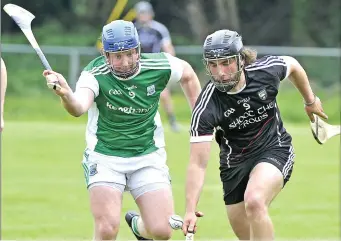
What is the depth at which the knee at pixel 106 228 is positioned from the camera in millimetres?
7735

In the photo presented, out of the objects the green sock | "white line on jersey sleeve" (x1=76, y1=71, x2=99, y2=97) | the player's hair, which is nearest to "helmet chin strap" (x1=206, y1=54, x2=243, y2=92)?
the player's hair

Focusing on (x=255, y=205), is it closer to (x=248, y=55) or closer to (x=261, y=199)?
(x=261, y=199)

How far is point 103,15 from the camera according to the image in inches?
1238

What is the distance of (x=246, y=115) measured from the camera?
25.5 feet

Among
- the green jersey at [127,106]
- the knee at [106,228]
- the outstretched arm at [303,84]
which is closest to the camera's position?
the knee at [106,228]

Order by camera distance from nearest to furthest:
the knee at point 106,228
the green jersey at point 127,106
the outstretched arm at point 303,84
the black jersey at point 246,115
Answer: the black jersey at point 246,115 < the knee at point 106,228 < the green jersey at point 127,106 < the outstretched arm at point 303,84

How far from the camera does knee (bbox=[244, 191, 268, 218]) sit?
741cm

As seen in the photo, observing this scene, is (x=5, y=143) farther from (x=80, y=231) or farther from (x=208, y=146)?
(x=208, y=146)

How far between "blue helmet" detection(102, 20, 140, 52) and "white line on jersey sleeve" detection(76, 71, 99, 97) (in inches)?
11.2

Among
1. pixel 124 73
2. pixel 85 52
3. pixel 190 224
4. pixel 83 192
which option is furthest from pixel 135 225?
pixel 85 52

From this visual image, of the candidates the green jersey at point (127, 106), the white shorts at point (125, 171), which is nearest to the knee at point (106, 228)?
the white shorts at point (125, 171)

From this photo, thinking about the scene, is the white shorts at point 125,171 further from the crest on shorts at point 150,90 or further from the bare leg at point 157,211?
the crest on shorts at point 150,90

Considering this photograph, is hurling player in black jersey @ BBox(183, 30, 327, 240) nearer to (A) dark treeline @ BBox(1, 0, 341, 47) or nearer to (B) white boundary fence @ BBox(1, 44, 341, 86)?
(B) white boundary fence @ BBox(1, 44, 341, 86)

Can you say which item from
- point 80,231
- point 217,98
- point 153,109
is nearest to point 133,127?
point 153,109
